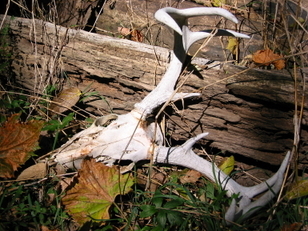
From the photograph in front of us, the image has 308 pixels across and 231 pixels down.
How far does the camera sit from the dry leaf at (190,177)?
1940mm

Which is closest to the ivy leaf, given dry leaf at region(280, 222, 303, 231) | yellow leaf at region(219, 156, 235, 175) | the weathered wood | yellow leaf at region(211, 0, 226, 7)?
the weathered wood

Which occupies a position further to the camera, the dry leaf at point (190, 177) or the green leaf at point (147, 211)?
the dry leaf at point (190, 177)

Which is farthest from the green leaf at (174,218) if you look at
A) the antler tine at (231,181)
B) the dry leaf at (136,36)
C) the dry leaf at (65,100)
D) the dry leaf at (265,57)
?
the dry leaf at (136,36)

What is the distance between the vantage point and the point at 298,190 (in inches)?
68.4

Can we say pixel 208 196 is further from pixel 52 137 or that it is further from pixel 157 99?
pixel 52 137

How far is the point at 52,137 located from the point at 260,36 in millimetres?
2221

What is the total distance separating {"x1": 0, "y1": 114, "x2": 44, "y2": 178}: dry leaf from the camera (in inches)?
69.4

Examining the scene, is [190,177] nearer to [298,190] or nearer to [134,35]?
[298,190]

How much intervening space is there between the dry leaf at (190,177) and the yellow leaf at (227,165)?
20cm

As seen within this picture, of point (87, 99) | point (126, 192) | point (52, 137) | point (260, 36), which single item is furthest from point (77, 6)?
point (126, 192)

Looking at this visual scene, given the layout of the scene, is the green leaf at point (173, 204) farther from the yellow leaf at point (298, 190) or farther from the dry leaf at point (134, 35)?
the dry leaf at point (134, 35)

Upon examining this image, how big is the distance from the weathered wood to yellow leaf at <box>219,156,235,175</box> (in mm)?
79

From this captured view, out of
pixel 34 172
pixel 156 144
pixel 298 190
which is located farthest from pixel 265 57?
pixel 34 172

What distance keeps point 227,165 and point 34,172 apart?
1.40 m
